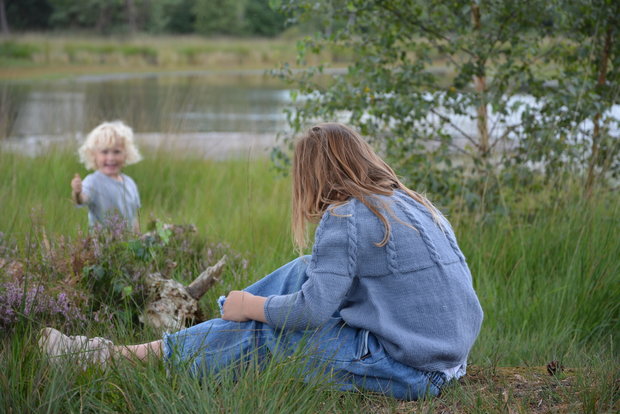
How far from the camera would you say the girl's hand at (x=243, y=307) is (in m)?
2.37

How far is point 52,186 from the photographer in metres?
5.54

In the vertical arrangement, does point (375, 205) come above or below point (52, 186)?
above

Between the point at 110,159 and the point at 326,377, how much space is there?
2985mm

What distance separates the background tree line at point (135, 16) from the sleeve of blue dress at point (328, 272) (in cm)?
4566

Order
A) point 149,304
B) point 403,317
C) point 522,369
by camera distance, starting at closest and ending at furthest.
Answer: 1. point 403,317
2. point 522,369
3. point 149,304

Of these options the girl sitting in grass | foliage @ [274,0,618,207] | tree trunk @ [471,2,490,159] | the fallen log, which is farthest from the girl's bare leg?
tree trunk @ [471,2,490,159]

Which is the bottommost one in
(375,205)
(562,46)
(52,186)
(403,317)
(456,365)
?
(52,186)

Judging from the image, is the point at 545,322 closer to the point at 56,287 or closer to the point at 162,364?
the point at 162,364

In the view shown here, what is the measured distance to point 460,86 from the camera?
14.9 feet

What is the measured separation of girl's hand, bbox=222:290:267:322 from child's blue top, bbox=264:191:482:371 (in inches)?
1.5

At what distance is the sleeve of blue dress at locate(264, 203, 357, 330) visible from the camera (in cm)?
223

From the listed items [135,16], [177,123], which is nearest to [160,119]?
[177,123]

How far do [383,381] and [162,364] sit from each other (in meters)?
0.74

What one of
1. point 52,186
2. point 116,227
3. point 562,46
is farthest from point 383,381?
point 52,186
